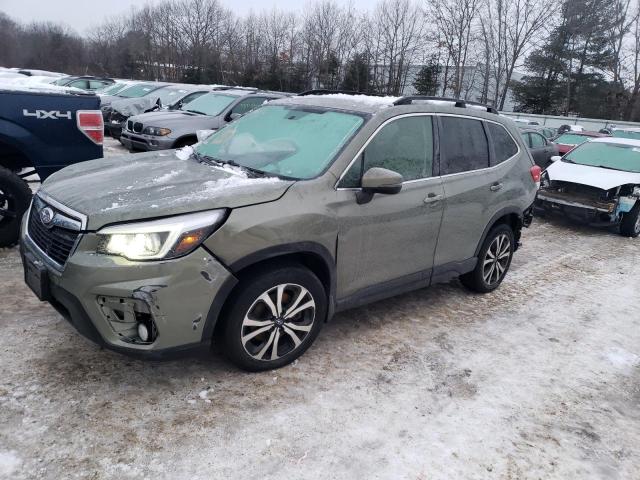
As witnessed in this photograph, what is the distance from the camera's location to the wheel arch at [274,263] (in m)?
2.98

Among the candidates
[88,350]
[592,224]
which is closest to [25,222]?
[88,350]

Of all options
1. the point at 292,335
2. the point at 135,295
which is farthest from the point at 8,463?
the point at 292,335

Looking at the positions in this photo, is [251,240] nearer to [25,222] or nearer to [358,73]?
[25,222]

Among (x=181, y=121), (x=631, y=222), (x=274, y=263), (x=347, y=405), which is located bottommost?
(x=347, y=405)

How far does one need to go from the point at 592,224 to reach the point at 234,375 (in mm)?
7358

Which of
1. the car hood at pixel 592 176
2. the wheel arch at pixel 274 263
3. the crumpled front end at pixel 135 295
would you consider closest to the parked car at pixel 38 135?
the crumpled front end at pixel 135 295

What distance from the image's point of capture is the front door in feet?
11.7

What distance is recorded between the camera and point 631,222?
859cm

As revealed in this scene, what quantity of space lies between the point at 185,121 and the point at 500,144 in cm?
677

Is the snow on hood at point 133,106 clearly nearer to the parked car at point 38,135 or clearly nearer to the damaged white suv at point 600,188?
the parked car at point 38,135

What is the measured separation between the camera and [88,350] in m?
3.49

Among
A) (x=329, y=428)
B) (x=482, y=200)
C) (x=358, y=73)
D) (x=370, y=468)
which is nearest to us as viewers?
(x=370, y=468)

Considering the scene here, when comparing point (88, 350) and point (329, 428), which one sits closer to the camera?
point (329, 428)

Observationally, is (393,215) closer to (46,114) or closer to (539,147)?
(46,114)
